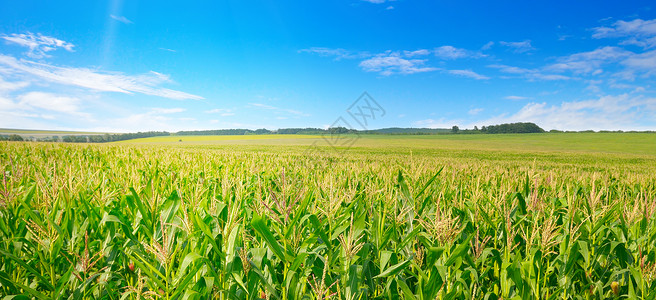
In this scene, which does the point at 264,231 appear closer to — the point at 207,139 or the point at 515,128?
the point at 207,139

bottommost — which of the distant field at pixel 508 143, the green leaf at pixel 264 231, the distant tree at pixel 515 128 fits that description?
the distant field at pixel 508 143

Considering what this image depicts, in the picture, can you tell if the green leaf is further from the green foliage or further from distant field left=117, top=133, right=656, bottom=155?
the green foliage

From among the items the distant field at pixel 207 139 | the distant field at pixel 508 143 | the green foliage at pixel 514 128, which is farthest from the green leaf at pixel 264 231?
the green foliage at pixel 514 128

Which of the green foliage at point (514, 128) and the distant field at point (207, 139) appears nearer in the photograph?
the distant field at point (207, 139)

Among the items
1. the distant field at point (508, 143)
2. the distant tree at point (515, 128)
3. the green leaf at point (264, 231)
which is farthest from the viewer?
the distant tree at point (515, 128)

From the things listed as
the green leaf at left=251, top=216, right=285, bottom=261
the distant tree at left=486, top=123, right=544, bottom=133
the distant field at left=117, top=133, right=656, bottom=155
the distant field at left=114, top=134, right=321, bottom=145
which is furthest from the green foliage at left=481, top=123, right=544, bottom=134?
the green leaf at left=251, top=216, right=285, bottom=261

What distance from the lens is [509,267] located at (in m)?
1.94

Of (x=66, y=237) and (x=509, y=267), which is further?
(x=66, y=237)

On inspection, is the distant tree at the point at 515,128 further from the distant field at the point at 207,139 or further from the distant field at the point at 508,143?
the distant field at the point at 207,139

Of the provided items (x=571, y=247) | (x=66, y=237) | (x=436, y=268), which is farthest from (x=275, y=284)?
(x=571, y=247)

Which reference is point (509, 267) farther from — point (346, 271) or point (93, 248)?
point (93, 248)

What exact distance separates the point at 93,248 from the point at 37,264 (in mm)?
324

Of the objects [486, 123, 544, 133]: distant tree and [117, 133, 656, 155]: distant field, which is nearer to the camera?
[117, 133, 656, 155]: distant field

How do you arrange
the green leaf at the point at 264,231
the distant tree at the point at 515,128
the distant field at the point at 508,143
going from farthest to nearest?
the distant tree at the point at 515,128 → the distant field at the point at 508,143 → the green leaf at the point at 264,231
